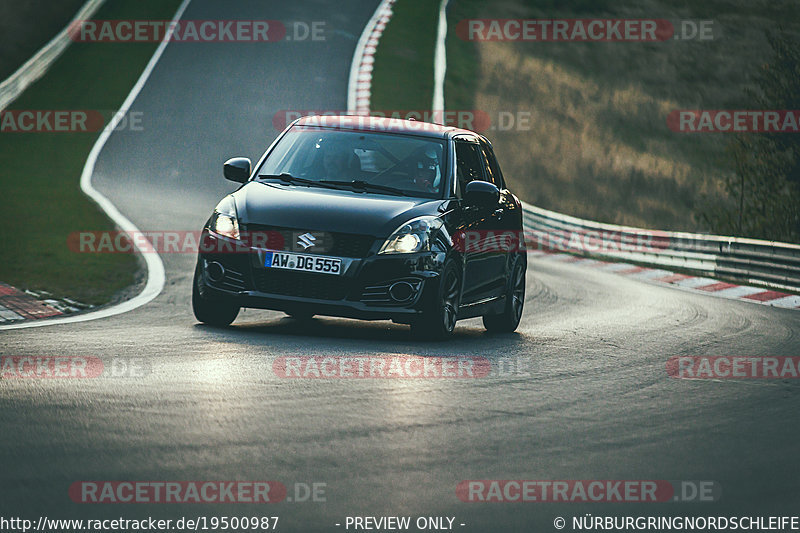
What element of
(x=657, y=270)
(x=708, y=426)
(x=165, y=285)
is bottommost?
(x=657, y=270)

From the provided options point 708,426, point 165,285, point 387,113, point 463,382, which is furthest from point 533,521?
point 387,113

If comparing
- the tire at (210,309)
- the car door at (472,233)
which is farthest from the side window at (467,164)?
the tire at (210,309)

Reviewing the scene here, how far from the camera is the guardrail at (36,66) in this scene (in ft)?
101

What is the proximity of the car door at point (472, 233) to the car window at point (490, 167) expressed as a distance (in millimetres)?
276

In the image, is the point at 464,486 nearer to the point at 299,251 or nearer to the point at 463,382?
the point at 463,382

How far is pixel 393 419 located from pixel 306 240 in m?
2.95

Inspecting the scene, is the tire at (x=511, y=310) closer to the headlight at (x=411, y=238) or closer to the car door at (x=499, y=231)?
the car door at (x=499, y=231)

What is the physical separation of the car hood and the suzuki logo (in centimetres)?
6

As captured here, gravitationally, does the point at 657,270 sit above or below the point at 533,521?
below

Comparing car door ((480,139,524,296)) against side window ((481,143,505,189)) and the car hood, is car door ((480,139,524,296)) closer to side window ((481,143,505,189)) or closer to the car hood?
side window ((481,143,505,189))

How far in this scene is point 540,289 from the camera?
16.5 m

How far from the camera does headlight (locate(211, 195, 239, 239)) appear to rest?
9492 mm

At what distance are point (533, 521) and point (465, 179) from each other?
6.24 m

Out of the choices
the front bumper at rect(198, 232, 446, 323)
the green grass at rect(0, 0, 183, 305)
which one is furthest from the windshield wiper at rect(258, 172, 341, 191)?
the green grass at rect(0, 0, 183, 305)
